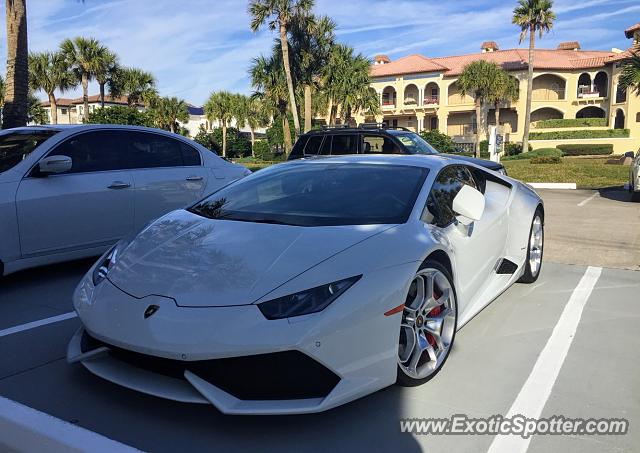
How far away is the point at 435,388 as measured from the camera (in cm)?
311

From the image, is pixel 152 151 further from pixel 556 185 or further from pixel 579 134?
pixel 579 134

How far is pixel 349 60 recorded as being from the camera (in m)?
37.4

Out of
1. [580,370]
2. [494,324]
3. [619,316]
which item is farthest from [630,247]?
[580,370]

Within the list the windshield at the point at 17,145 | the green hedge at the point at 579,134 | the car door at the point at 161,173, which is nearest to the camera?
the windshield at the point at 17,145

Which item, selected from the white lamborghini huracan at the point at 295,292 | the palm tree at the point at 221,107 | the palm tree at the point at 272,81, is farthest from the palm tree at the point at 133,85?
the white lamborghini huracan at the point at 295,292

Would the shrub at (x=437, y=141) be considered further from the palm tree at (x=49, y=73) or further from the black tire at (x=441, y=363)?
the black tire at (x=441, y=363)

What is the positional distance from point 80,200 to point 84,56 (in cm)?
4139

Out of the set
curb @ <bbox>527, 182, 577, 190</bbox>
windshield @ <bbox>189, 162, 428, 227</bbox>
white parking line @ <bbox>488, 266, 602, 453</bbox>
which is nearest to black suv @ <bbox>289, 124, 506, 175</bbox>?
white parking line @ <bbox>488, 266, 602, 453</bbox>

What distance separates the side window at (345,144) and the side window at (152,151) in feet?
14.1

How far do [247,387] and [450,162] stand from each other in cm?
258

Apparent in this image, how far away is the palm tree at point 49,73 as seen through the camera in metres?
42.1

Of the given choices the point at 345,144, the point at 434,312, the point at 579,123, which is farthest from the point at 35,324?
the point at 579,123

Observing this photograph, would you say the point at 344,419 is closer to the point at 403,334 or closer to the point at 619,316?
the point at 403,334

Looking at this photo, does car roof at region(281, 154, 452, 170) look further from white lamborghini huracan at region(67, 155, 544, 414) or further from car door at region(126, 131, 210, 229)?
car door at region(126, 131, 210, 229)
